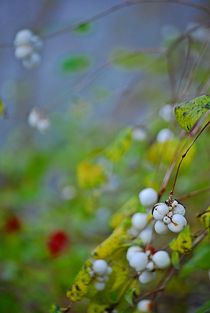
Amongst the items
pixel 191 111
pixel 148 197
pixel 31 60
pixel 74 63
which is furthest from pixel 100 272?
pixel 74 63

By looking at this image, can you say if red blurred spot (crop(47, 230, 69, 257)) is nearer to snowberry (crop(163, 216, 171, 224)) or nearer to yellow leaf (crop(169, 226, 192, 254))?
yellow leaf (crop(169, 226, 192, 254))

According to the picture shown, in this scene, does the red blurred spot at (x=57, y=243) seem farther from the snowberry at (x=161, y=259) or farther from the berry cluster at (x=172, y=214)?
the berry cluster at (x=172, y=214)

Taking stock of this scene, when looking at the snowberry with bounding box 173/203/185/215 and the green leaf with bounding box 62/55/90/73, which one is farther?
the green leaf with bounding box 62/55/90/73

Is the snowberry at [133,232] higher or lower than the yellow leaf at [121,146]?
lower

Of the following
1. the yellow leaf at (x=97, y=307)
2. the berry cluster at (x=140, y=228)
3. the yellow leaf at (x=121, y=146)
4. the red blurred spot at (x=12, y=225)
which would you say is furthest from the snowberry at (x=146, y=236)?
the red blurred spot at (x=12, y=225)

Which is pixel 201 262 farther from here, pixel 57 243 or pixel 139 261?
pixel 57 243

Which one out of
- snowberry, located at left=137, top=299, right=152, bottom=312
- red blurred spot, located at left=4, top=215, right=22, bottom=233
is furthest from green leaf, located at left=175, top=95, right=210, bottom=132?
red blurred spot, located at left=4, top=215, right=22, bottom=233
